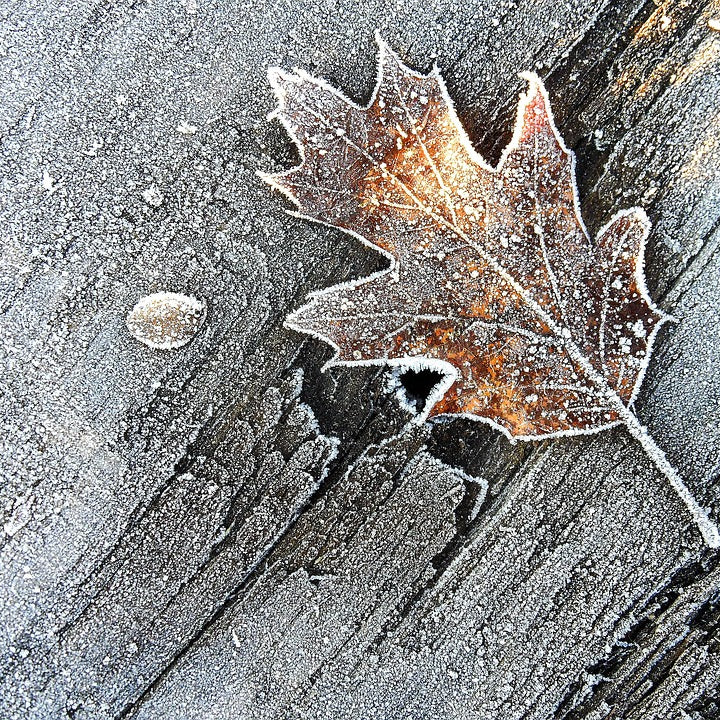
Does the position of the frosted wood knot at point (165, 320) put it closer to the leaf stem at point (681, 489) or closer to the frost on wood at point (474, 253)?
the frost on wood at point (474, 253)

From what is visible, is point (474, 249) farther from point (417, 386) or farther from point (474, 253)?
point (417, 386)

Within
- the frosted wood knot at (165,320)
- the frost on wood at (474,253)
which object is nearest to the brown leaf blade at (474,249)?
A: the frost on wood at (474,253)

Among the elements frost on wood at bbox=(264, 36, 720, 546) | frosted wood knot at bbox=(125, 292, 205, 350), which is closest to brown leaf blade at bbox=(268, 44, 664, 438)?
frost on wood at bbox=(264, 36, 720, 546)

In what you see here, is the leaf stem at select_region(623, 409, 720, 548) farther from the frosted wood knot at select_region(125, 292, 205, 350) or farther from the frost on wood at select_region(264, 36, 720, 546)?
the frosted wood knot at select_region(125, 292, 205, 350)

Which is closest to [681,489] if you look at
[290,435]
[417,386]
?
[417,386]

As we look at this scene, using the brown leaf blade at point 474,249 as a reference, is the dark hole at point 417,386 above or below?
below
